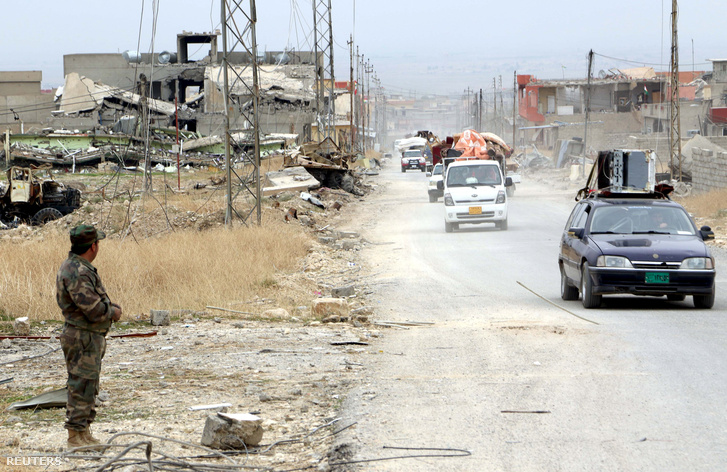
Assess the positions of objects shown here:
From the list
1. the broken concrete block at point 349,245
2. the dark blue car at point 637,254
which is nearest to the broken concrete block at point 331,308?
the dark blue car at point 637,254

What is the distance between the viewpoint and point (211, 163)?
59188mm

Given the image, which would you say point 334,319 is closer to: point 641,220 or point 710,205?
point 641,220

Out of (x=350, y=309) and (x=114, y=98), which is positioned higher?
(x=114, y=98)

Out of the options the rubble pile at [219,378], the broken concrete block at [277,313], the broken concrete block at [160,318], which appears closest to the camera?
the rubble pile at [219,378]

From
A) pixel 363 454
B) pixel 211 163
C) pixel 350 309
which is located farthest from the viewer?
pixel 211 163

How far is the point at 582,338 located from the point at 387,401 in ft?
12.5

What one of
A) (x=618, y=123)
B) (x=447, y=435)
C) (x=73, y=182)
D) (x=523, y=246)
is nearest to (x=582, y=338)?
(x=447, y=435)

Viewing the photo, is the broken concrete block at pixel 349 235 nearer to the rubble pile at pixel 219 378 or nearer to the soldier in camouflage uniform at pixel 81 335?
the rubble pile at pixel 219 378

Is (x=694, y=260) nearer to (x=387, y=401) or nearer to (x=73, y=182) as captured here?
(x=387, y=401)

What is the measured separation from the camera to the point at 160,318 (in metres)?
12.2

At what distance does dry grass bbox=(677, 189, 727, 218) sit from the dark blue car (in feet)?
52.6

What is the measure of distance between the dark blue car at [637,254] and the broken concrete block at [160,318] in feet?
19.5

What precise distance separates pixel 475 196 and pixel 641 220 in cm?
1317

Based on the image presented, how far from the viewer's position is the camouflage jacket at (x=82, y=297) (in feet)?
19.7
